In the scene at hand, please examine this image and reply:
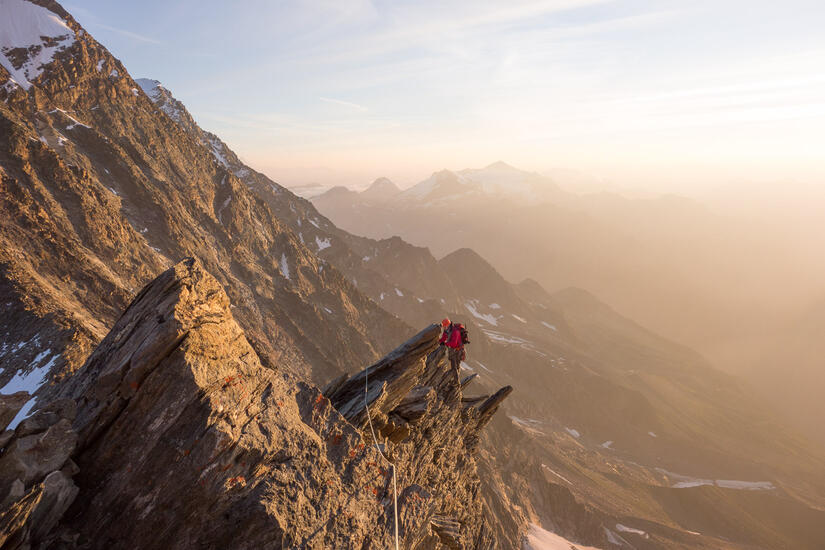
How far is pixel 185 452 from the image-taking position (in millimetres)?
8594

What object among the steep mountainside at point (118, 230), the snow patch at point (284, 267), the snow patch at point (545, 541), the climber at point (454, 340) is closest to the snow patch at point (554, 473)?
the snow patch at point (545, 541)

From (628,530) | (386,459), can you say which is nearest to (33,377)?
(386,459)

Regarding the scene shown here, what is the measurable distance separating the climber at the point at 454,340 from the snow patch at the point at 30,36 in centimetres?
7104

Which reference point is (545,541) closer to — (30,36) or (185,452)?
(185,452)

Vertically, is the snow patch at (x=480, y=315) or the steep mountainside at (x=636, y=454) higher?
the snow patch at (x=480, y=315)

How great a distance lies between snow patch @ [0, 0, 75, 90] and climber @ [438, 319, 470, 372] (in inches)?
2797

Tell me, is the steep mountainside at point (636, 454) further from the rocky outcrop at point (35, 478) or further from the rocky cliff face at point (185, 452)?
the rocky outcrop at point (35, 478)

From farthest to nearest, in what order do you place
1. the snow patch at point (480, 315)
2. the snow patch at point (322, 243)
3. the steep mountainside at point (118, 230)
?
the snow patch at point (480, 315), the snow patch at point (322, 243), the steep mountainside at point (118, 230)

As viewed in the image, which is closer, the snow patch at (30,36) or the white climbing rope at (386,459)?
the white climbing rope at (386,459)

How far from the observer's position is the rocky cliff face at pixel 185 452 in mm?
8078

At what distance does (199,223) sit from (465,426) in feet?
219

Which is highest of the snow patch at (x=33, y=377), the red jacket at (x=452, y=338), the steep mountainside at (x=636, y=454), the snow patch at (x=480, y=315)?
the red jacket at (x=452, y=338)

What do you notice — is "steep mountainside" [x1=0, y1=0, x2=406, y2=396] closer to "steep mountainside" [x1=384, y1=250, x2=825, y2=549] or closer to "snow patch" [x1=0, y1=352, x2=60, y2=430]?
"snow patch" [x1=0, y1=352, x2=60, y2=430]

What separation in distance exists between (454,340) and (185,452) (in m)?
13.7
